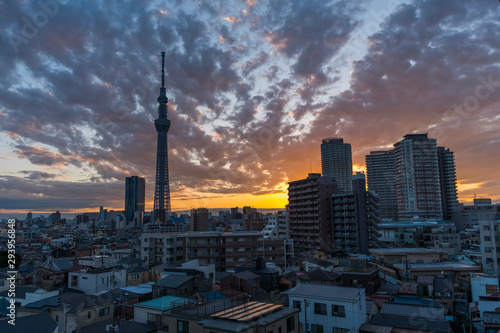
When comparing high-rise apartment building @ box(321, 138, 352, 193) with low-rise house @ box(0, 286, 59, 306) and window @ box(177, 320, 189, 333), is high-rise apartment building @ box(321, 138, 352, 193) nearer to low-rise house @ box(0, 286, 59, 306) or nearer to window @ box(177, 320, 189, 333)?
low-rise house @ box(0, 286, 59, 306)

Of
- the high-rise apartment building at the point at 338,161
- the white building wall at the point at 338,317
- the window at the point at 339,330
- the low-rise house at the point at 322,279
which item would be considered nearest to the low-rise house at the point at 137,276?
the low-rise house at the point at 322,279

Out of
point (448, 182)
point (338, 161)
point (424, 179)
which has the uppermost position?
point (338, 161)

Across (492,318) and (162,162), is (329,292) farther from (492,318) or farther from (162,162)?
(162,162)

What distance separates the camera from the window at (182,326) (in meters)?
12.6

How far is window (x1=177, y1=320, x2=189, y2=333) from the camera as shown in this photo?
1260 cm

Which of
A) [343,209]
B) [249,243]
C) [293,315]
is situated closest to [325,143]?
[343,209]

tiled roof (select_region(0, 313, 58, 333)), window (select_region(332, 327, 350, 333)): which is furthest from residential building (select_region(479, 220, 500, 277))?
tiled roof (select_region(0, 313, 58, 333))

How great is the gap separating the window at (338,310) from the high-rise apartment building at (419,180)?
88.1 meters

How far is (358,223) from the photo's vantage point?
187ft

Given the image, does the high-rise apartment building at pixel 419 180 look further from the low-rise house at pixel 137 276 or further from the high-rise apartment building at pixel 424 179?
the low-rise house at pixel 137 276

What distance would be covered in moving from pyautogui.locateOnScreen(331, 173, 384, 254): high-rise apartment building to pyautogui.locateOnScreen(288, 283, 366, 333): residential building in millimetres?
39204

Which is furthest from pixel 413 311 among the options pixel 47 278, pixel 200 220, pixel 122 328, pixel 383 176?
pixel 383 176

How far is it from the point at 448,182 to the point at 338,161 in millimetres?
81827

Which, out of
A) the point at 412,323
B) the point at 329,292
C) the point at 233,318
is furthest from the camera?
the point at 329,292
